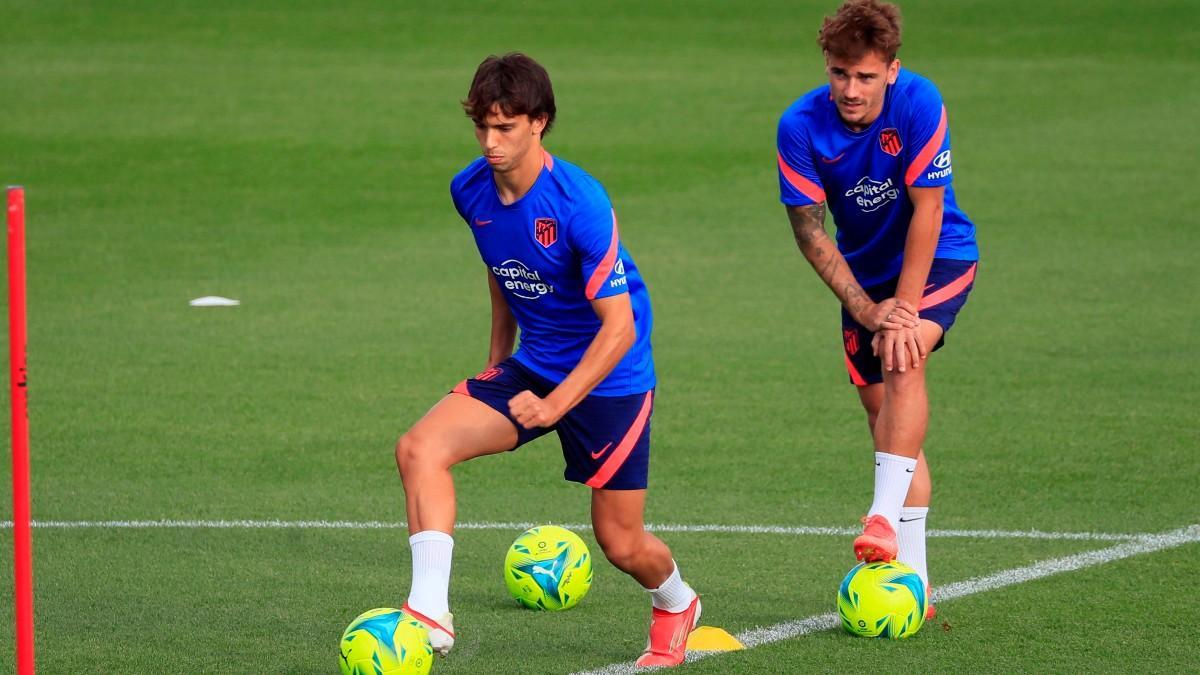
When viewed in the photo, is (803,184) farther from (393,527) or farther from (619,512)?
(393,527)

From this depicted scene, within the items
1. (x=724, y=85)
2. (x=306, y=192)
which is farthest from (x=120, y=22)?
(x=306, y=192)

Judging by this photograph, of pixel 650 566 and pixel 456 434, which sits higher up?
pixel 456 434

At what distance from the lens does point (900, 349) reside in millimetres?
7074

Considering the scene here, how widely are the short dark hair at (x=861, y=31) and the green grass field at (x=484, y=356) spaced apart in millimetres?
2165

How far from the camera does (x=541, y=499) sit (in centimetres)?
922

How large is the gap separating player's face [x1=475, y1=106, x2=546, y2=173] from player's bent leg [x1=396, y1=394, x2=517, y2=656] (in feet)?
2.80

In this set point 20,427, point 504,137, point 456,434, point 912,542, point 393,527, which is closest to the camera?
point 20,427

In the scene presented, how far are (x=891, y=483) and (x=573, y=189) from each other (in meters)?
1.76

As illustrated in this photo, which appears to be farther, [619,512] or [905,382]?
[905,382]

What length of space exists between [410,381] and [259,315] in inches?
106

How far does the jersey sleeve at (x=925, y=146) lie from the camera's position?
6988 millimetres

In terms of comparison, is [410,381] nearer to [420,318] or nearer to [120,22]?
[420,318]

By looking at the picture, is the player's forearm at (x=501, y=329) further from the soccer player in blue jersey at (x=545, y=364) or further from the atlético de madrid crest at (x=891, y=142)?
the atlético de madrid crest at (x=891, y=142)

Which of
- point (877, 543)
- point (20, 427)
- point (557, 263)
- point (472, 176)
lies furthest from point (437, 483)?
point (877, 543)
